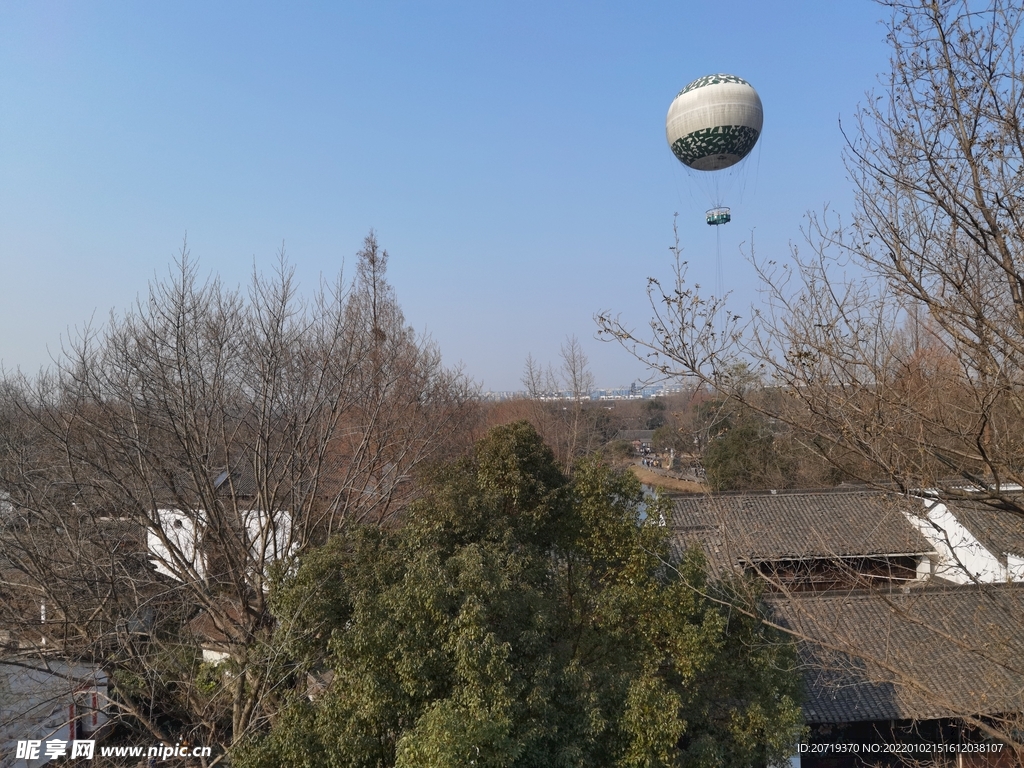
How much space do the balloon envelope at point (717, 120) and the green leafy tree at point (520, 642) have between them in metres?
8.74

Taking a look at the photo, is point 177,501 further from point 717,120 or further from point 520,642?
point 717,120

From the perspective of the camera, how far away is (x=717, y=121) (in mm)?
11625

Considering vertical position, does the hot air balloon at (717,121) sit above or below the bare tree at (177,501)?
above

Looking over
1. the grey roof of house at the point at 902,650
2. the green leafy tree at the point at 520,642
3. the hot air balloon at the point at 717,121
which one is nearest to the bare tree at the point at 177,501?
the green leafy tree at the point at 520,642

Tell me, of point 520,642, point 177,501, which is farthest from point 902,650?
point 177,501

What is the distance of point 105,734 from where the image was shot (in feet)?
26.7

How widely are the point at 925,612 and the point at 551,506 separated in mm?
7381

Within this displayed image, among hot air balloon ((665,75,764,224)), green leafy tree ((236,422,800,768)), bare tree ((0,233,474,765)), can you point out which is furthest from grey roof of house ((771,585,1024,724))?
hot air balloon ((665,75,764,224))

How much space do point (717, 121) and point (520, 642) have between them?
10.7m

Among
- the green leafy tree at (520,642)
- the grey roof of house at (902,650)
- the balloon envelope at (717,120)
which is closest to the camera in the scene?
the green leafy tree at (520,642)

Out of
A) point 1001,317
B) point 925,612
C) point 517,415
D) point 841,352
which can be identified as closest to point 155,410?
point 841,352

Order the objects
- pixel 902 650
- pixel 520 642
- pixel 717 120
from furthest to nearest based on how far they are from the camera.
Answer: pixel 717 120, pixel 902 650, pixel 520 642

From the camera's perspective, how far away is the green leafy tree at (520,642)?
14.0ft

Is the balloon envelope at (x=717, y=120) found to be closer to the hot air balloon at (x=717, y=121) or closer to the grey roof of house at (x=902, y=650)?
the hot air balloon at (x=717, y=121)
